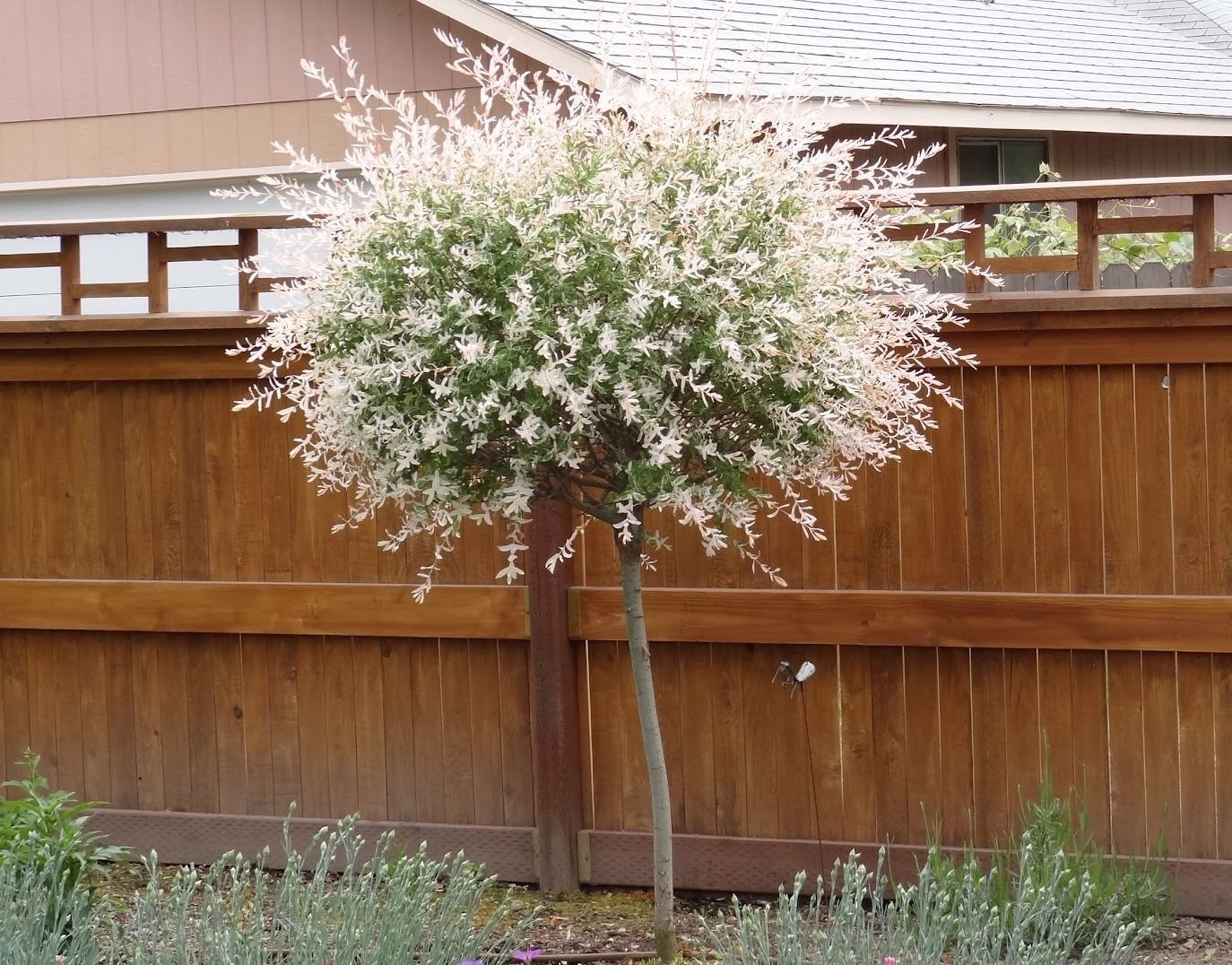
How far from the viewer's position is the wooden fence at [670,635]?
15.8 ft

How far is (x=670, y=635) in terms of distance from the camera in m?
5.22

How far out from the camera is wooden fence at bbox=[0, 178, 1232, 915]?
189 inches

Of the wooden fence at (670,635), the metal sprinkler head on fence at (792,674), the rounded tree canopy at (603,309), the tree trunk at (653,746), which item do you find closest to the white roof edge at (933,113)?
the wooden fence at (670,635)

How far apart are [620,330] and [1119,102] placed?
6.60 meters

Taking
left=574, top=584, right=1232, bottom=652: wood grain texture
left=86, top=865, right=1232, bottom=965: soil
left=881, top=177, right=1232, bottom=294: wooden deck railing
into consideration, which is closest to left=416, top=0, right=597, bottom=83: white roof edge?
left=881, top=177, right=1232, bottom=294: wooden deck railing

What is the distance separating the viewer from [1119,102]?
9.19 meters

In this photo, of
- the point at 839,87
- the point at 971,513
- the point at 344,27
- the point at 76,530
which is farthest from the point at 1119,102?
the point at 76,530

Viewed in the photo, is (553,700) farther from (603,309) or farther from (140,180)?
(140,180)

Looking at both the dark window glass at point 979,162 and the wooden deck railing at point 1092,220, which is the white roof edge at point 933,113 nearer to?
the dark window glass at point 979,162

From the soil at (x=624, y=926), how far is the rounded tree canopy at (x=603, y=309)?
4.74 feet

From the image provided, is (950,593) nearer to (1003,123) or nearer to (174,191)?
(1003,123)

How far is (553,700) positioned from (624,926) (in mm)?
Result: 781

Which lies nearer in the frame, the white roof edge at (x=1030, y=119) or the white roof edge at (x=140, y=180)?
the white roof edge at (x=1030, y=119)

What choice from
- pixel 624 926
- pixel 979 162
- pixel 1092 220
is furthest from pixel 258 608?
pixel 979 162
